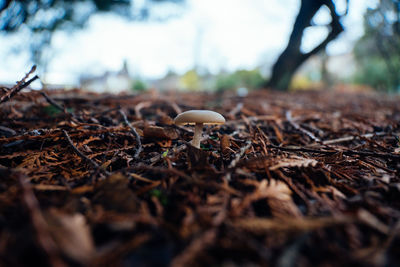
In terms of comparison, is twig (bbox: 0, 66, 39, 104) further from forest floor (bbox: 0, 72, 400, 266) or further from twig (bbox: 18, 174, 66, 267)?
twig (bbox: 18, 174, 66, 267)

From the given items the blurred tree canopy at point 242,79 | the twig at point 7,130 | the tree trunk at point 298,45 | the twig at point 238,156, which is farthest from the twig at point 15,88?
the blurred tree canopy at point 242,79

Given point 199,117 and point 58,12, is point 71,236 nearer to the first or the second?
point 199,117

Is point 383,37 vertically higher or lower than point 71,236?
higher

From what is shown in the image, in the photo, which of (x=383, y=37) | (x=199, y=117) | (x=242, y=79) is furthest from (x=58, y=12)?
(x=383, y=37)

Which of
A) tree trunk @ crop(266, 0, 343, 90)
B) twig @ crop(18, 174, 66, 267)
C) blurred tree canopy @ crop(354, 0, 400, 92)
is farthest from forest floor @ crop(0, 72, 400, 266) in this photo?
blurred tree canopy @ crop(354, 0, 400, 92)

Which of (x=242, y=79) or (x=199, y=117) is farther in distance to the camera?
(x=242, y=79)

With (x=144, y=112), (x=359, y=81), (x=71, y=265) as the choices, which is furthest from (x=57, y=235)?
(x=359, y=81)

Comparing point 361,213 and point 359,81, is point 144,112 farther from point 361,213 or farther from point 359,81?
point 359,81
